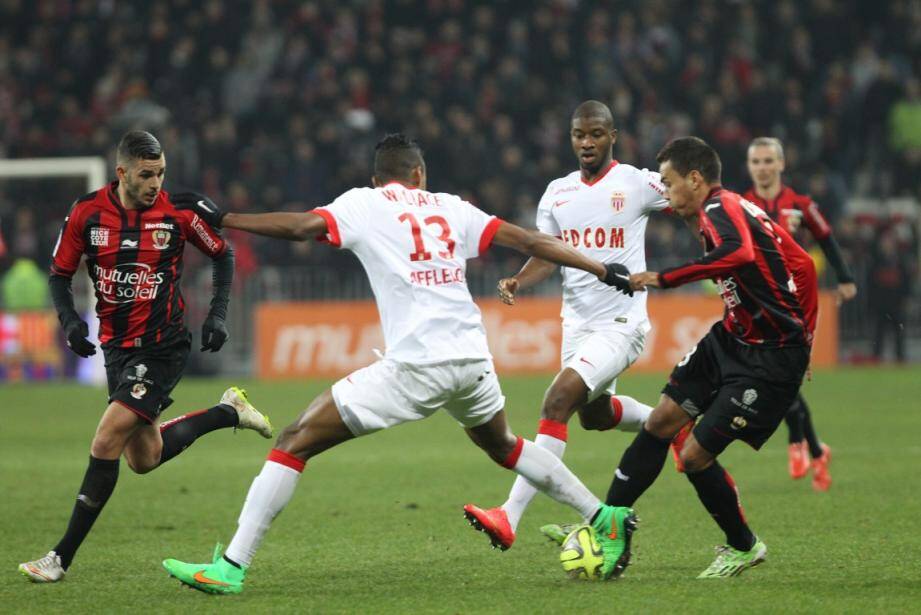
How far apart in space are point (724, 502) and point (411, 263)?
1.89 metres

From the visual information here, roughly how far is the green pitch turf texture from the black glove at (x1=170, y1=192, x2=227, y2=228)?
169 cm

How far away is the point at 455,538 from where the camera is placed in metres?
8.17

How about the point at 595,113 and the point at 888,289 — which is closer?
the point at 595,113

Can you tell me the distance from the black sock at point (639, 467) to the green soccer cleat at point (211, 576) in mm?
1895

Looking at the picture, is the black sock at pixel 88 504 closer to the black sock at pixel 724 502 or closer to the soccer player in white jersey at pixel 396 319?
the soccer player in white jersey at pixel 396 319

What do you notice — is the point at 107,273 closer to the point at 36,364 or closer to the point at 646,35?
the point at 36,364

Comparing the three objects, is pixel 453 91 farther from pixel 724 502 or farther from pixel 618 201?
pixel 724 502

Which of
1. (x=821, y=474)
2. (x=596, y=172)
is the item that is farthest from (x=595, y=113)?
(x=821, y=474)

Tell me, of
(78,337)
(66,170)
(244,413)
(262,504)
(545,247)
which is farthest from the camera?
(66,170)

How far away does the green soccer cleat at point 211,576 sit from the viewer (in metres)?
6.28

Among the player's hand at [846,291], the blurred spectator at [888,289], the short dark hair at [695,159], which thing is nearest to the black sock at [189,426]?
the short dark hair at [695,159]

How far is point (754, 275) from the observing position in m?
6.62

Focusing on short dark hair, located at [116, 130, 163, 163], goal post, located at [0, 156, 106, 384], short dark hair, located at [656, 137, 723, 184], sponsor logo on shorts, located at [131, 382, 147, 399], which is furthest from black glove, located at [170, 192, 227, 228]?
goal post, located at [0, 156, 106, 384]

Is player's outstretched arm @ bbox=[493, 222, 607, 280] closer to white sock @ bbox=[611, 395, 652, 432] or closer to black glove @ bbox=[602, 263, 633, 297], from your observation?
black glove @ bbox=[602, 263, 633, 297]
